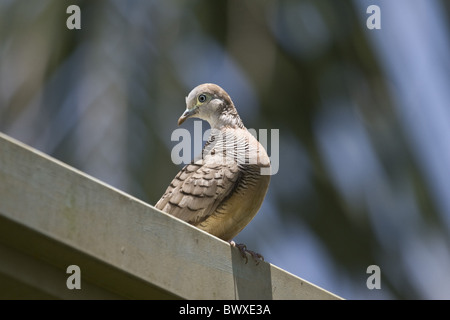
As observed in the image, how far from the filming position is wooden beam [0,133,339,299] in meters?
2.77

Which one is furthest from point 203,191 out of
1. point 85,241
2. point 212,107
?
point 85,241

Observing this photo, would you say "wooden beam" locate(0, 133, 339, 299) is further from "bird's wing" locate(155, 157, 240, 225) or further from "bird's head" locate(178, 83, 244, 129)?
"bird's head" locate(178, 83, 244, 129)

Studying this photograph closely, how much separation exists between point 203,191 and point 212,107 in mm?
888

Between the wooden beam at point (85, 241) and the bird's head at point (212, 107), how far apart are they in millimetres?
2083

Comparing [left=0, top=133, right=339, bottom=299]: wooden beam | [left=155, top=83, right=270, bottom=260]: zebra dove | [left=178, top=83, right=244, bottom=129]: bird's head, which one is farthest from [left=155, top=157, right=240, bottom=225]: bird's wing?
[left=0, top=133, right=339, bottom=299]: wooden beam

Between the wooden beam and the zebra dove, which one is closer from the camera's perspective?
the wooden beam

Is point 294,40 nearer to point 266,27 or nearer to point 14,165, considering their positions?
point 266,27

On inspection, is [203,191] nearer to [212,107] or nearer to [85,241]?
[212,107]

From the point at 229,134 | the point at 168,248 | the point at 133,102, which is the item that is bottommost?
the point at 168,248

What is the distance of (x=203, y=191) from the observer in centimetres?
479

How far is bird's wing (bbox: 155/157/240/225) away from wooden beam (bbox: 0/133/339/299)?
129cm

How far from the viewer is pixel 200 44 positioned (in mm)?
8305
